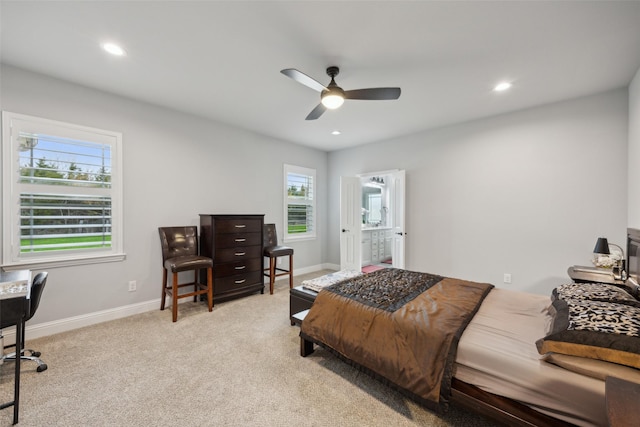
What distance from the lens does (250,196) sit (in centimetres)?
449

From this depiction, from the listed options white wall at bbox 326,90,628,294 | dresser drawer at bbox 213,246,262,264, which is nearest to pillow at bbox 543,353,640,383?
white wall at bbox 326,90,628,294

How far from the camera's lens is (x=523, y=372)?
49.9 inches

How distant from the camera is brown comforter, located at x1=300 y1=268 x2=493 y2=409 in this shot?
58.7 inches

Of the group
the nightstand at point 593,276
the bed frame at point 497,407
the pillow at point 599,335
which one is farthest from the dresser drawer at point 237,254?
the nightstand at point 593,276

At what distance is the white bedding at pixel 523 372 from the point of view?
3.69 feet

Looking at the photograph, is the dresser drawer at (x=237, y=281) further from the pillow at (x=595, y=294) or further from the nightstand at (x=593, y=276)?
the nightstand at (x=593, y=276)

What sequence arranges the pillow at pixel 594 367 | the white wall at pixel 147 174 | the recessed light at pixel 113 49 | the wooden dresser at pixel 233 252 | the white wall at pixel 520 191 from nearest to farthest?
the pillow at pixel 594 367 → the recessed light at pixel 113 49 → the white wall at pixel 147 174 → the white wall at pixel 520 191 → the wooden dresser at pixel 233 252

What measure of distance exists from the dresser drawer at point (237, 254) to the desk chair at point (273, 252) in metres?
0.19

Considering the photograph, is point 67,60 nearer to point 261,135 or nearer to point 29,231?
point 29,231

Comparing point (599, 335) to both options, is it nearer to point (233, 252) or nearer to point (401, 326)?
point (401, 326)

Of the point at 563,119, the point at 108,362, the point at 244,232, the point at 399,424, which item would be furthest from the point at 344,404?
the point at 563,119

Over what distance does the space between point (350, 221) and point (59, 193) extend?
4.15m

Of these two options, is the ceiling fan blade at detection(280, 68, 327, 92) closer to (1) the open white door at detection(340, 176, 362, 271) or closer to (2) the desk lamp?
(1) the open white door at detection(340, 176, 362, 271)

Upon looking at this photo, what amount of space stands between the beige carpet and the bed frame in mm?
303
